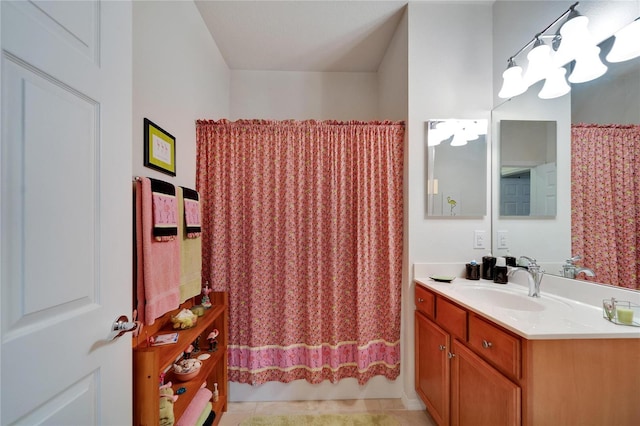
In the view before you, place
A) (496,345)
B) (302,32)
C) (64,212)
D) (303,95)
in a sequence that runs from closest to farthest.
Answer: (64,212), (496,345), (302,32), (303,95)

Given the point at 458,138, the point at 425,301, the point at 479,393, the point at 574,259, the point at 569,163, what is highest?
the point at 458,138

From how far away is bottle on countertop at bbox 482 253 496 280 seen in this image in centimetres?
169

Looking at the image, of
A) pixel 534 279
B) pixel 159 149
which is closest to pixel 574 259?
pixel 534 279

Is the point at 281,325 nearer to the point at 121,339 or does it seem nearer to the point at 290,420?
the point at 290,420

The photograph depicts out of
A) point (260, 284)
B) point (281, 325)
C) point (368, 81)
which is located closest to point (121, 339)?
point (260, 284)

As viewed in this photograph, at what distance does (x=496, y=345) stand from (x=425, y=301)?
59cm

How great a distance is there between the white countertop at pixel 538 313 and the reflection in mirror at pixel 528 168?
0.49 meters

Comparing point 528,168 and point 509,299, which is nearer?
point 509,299

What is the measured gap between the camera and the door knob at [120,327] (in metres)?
0.75

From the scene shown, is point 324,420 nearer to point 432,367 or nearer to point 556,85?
point 432,367

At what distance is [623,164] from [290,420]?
233 cm

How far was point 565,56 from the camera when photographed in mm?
1308

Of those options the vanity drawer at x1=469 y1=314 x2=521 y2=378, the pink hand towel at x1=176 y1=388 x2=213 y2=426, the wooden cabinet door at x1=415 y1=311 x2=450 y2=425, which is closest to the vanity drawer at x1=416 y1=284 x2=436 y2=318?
the wooden cabinet door at x1=415 y1=311 x2=450 y2=425

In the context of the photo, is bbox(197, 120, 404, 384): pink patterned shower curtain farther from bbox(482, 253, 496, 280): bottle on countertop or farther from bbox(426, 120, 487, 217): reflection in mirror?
bbox(482, 253, 496, 280): bottle on countertop
